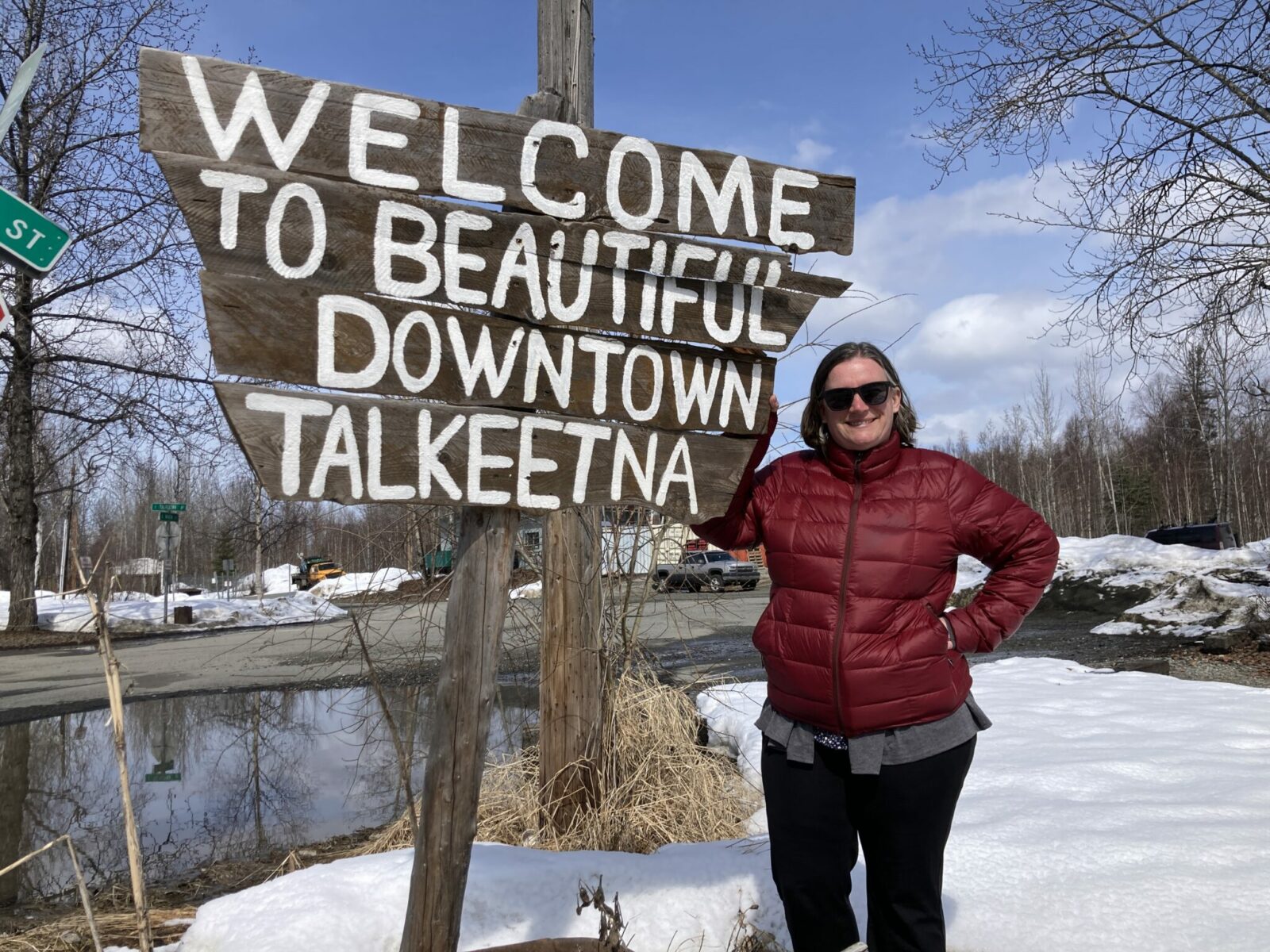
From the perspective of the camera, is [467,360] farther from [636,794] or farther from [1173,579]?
[1173,579]

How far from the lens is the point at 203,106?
6.08 ft

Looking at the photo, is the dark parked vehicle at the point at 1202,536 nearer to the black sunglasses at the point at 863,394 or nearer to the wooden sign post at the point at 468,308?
the black sunglasses at the point at 863,394

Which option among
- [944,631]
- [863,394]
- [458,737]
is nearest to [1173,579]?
[944,631]

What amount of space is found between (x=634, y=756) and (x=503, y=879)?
130 centimetres

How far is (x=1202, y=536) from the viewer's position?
20.5 m

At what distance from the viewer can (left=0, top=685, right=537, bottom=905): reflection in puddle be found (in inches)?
180

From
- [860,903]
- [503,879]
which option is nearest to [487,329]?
[503,879]

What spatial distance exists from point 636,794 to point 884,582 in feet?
7.49

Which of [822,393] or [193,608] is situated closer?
[822,393]

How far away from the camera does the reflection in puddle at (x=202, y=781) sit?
4.56 metres

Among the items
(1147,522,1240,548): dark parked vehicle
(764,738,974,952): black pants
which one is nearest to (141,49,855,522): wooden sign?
(764,738,974,952): black pants

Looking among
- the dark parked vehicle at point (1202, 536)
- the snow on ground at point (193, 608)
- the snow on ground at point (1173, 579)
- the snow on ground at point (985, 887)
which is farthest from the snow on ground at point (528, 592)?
the dark parked vehicle at point (1202, 536)

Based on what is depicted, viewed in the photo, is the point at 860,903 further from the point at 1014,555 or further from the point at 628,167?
the point at 628,167

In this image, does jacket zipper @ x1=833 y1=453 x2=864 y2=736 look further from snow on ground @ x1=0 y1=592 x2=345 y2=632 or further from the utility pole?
snow on ground @ x1=0 y1=592 x2=345 y2=632
